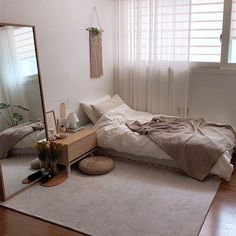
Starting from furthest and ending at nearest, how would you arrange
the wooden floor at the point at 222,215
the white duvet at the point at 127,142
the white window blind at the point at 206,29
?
the white window blind at the point at 206,29 < the white duvet at the point at 127,142 < the wooden floor at the point at 222,215

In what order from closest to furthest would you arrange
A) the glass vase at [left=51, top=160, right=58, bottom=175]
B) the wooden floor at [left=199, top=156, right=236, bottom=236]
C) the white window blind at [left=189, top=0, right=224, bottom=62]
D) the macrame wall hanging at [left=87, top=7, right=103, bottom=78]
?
the wooden floor at [left=199, top=156, right=236, bottom=236]
the glass vase at [left=51, top=160, right=58, bottom=175]
the white window blind at [left=189, top=0, right=224, bottom=62]
the macrame wall hanging at [left=87, top=7, right=103, bottom=78]

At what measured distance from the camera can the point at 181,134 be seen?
3344mm

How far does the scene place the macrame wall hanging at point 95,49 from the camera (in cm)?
413

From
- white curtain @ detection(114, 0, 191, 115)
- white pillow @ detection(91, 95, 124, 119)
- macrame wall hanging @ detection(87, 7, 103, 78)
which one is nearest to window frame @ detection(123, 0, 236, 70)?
white curtain @ detection(114, 0, 191, 115)

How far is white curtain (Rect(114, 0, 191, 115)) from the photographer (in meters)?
4.21

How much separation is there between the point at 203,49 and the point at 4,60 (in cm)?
278

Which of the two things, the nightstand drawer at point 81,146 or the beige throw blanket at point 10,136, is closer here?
the beige throw blanket at point 10,136

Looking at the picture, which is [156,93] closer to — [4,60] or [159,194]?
[159,194]

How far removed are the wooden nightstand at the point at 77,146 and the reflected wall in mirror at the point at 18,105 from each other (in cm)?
32

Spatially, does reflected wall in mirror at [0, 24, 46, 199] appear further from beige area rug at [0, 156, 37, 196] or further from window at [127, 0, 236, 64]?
window at [127, 0, 236, 64]

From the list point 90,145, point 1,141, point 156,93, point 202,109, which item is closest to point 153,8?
point 156,93

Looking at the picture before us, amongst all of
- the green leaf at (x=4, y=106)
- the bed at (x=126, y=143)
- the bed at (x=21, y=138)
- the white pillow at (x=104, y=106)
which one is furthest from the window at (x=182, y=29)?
the green leaf at (x=4, y=106)

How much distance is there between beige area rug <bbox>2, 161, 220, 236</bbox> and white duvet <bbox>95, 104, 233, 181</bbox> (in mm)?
173

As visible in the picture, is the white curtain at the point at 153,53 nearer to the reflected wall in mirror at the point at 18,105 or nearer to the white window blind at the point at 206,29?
the white window blind at the point at 206,29
